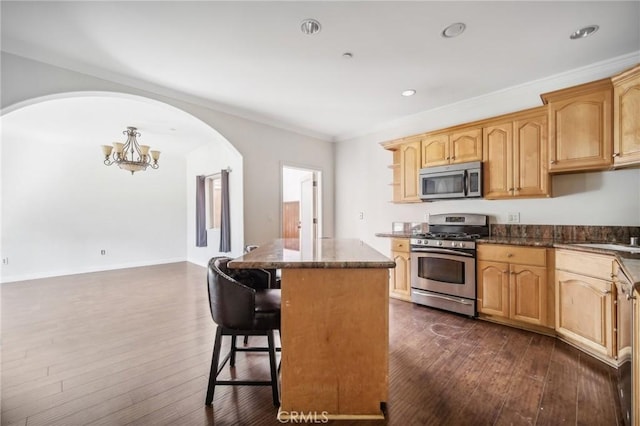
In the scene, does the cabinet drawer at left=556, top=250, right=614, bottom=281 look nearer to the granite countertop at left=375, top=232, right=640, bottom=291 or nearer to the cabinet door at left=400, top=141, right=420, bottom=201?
the granite countertop at left=375, top=232, right=640, bottom=291

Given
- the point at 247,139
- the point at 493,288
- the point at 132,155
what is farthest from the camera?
the point at 132,155

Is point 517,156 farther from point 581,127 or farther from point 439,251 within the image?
point 439,251

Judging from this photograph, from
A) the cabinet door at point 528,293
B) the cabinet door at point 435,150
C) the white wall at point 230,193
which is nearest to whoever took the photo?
the cabinet door at point 528,293

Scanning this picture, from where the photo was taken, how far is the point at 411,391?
1804 mm

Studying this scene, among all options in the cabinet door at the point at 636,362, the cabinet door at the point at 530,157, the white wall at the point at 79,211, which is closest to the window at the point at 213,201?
the white wall at the point at 79,211

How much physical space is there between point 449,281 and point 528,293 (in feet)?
2.45

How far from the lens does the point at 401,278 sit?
3699 millimetres

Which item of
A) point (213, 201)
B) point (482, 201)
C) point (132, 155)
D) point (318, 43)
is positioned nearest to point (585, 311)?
point (482, 201)

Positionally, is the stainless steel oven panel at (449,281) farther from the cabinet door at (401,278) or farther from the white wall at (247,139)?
the white wall at (247,139)

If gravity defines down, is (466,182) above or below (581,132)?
below

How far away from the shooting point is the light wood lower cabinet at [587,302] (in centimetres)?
210

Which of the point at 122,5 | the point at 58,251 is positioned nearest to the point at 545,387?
the point at 122,5

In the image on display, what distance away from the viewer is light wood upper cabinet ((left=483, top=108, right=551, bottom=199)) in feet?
9.30

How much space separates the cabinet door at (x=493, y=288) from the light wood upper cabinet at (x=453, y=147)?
4.31ft
